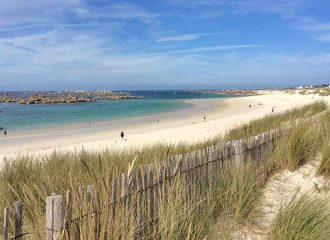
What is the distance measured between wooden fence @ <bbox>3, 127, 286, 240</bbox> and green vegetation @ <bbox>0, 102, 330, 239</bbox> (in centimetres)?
2

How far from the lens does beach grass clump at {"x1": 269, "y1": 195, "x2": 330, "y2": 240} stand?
369 centimetres

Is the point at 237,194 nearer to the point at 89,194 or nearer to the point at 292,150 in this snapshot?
the point at 89,194

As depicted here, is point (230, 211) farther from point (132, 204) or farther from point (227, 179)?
point (132, 204)

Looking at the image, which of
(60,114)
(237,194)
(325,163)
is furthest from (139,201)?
(60,114)

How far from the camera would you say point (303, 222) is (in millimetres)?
3777

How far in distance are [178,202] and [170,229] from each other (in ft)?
1.26

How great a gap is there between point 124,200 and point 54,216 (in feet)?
2.32

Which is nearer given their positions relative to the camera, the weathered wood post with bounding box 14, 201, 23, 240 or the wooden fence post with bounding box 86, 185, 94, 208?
the weathered wood post with bounding box 14, 201, 23, 240

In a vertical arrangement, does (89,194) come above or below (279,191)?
above

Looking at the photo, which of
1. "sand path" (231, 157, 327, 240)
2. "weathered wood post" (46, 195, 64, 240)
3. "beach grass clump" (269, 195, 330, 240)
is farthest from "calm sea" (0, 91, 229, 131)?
"weathered wood post" (46, 195, 64, 240)

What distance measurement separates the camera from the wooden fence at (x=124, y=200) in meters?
2.80

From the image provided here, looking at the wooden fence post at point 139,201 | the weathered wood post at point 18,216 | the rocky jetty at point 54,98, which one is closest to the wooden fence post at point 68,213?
the weathered wood post at point 18,216

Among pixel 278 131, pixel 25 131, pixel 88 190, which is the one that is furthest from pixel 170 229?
pixel 25 131

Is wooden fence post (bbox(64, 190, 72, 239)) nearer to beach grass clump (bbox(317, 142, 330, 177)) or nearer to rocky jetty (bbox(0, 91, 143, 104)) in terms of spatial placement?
beach grass clump (bbox(317, 142, 330, 177))
